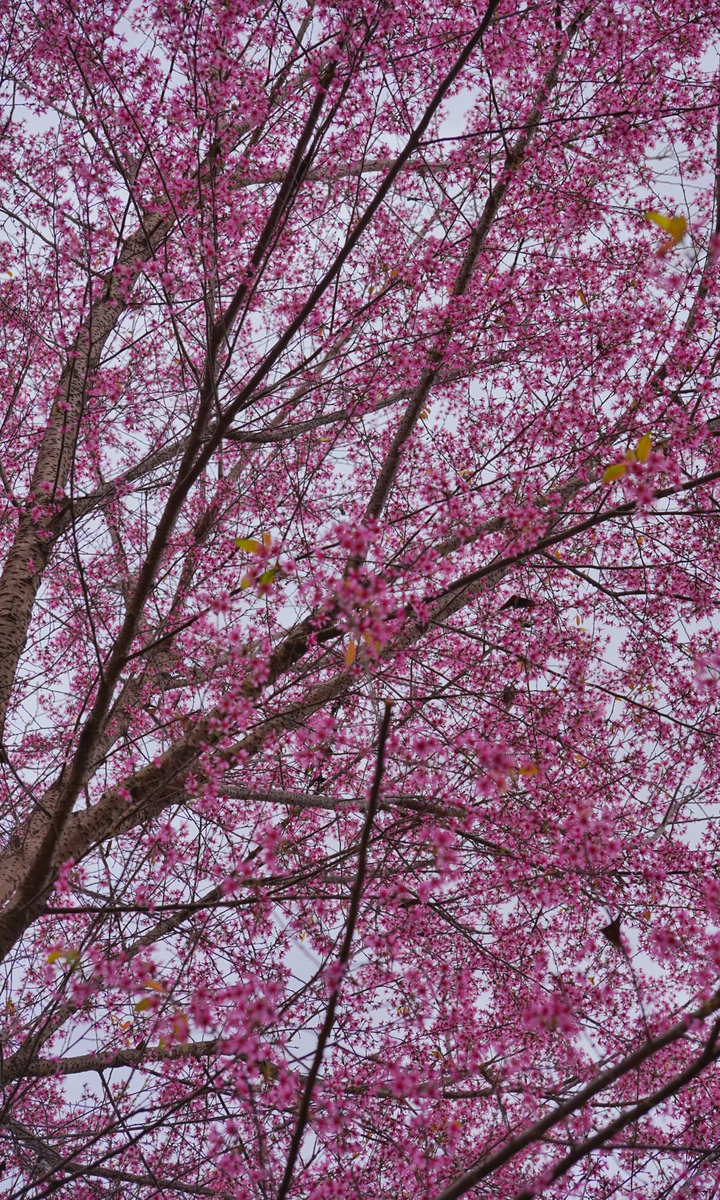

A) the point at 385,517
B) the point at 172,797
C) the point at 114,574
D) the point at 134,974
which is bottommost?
the point at 134,974

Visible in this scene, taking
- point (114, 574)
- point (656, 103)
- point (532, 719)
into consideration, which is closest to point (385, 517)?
point (532, 719)

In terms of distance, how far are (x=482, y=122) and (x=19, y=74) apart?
4145 millimetres

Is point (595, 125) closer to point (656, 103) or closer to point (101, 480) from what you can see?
point (656, 103)

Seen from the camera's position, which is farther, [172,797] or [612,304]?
[612,304]

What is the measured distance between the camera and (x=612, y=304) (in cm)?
648

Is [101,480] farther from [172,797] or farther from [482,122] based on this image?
A: [482,122]

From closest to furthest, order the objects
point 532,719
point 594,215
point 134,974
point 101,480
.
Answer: point 134,974
point 532,719
point 594,215
point 101,480

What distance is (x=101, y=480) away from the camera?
276 inches

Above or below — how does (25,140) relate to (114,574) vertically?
above

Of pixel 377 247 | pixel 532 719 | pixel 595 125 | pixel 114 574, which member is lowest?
pixel 532 719

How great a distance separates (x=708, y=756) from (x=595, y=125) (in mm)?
5158

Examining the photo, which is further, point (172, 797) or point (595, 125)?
point (595, 125)

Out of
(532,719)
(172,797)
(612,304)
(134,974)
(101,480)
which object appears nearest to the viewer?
(134,974)

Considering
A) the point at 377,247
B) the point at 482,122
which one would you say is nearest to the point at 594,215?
the point at 482,122
